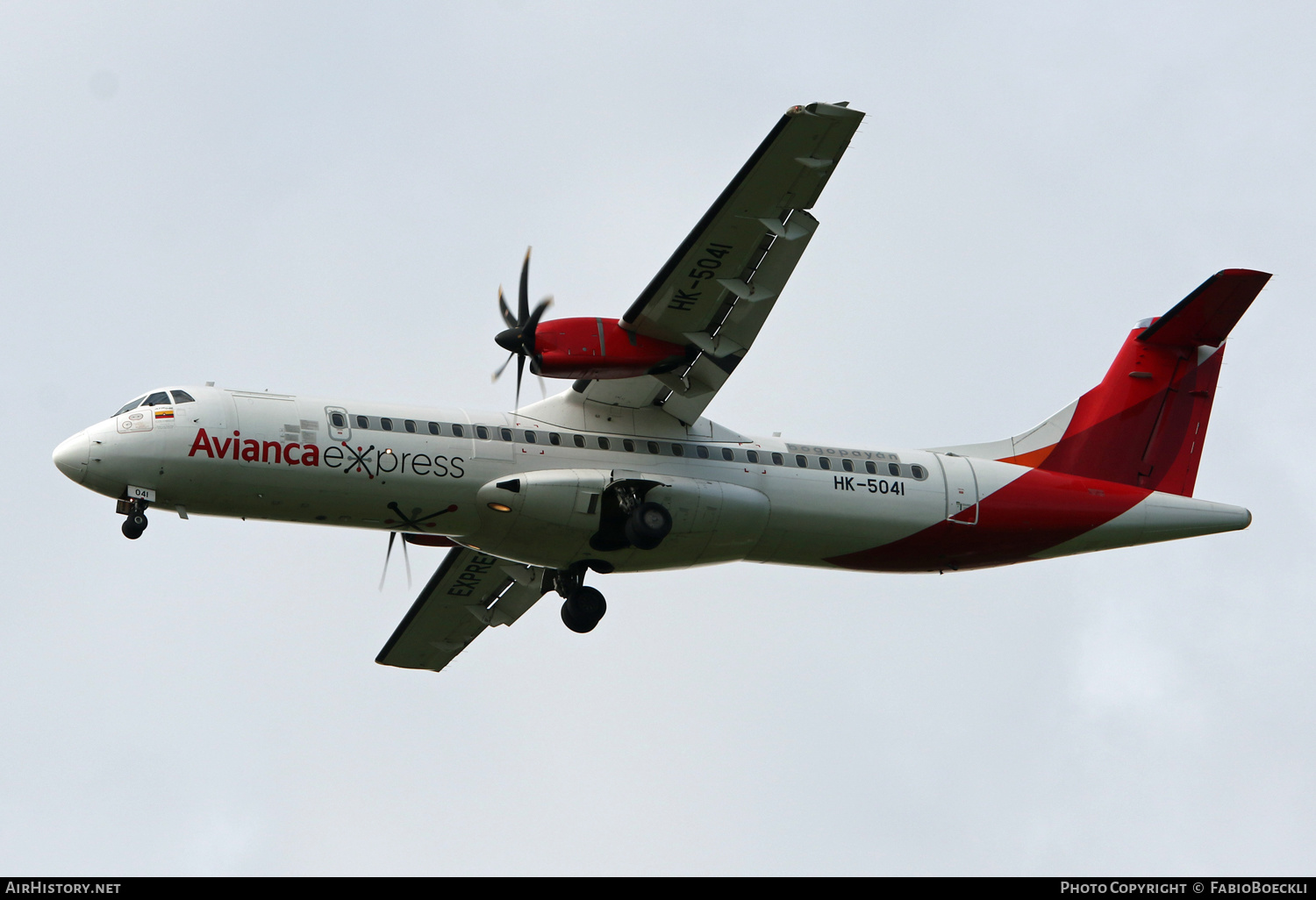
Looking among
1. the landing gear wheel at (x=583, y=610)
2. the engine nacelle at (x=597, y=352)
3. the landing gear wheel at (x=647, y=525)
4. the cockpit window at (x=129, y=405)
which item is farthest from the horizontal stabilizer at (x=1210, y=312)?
the cockpit window at (x=129, y=405)

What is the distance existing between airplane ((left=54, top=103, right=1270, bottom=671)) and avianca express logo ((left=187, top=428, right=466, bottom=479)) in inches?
1.0

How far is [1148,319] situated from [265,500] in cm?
1439

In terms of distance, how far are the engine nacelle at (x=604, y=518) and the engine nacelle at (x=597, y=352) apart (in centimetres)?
143

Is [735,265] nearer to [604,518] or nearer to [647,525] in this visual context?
[647,525]

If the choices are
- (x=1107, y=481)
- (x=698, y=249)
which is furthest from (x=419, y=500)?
(x=1107, y=481)

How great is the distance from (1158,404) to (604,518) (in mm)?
9765

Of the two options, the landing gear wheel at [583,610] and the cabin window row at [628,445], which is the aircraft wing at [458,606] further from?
the cabin window row at [628,445]

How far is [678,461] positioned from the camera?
20.8 metres

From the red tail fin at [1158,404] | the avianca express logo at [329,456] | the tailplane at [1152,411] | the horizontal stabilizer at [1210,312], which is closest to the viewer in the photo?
the avianca express logo at [329,456]

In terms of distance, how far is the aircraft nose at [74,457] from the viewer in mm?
18312

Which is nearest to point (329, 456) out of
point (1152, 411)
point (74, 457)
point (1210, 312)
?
point (74, 457)

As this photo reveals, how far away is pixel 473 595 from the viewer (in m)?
24.0

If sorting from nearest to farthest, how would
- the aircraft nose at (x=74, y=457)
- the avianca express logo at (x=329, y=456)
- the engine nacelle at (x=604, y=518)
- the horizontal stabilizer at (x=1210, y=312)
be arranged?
the aircraft nose at (x=74, y=457)
the avianca express logo at (x=329, y=456)
the engine nacelle at (x=604, y=518)
the horizontal stabilizer at (x=1210, y=312)

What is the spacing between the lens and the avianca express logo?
61.1 feet
